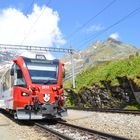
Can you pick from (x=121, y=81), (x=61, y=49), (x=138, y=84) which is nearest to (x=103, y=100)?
(x=121, y=81)

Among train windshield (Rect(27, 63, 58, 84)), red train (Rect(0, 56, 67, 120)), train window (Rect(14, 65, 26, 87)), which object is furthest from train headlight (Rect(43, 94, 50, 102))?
train window (Rect(14, 65, 26, 87))

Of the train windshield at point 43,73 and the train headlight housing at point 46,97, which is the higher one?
the train windshield at point 43,73

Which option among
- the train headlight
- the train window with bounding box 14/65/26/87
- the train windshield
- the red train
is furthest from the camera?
the train windshield

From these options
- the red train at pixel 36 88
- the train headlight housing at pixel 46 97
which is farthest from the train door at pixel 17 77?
the train headlight housing at pixel 46 97

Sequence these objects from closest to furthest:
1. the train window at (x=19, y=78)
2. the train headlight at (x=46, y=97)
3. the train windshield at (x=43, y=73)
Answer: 1. the train headlight at (x=46, y=97)
2. the train window at (x=19, y=78)
3. the train windshield at (x=43, y=73)

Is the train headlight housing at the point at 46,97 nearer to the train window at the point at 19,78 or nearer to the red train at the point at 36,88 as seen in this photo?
the red train at the point at 36,88

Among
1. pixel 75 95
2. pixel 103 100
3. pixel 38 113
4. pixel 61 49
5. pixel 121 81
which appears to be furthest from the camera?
pixel 61 49

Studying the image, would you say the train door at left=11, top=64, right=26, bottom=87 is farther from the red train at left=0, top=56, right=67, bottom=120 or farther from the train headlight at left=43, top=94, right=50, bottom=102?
the train headlight at left=43, top=94, right=50, bottom=102

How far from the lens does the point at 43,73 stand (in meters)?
19.8

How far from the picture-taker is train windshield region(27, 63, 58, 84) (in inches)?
763

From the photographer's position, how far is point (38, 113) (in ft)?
61.0

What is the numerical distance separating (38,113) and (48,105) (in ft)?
1.96

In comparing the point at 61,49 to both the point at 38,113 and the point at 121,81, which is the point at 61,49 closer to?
the point at 121,81

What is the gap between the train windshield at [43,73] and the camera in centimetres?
1938
